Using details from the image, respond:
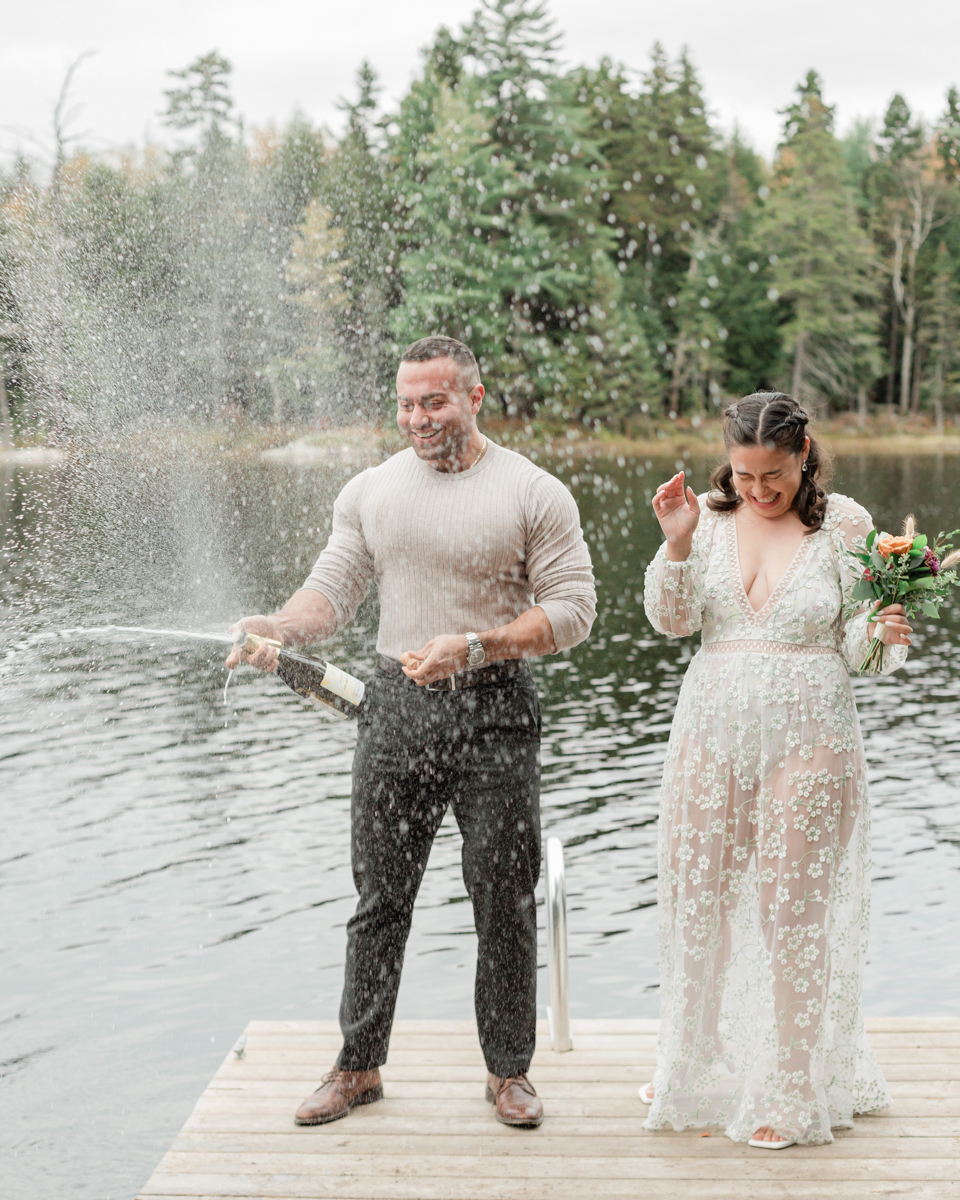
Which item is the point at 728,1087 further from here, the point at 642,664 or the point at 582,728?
the point at 642,664

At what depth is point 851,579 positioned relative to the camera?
136 inches

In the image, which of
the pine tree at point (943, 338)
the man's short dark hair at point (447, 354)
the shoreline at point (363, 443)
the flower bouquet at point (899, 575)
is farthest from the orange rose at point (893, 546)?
the pine tree at point (943, 338)

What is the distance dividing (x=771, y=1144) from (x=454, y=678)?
1.44 metres

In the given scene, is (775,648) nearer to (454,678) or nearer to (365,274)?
(454,678)

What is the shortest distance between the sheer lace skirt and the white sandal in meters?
0.03

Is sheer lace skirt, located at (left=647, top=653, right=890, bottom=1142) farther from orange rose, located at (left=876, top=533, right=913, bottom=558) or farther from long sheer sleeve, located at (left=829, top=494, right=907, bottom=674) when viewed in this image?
orange rose, located at (left=876, top=533, right=913, bottom=558)

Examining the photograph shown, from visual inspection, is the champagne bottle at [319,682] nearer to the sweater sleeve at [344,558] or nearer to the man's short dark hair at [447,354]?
the sweater sleeve at [344,558]

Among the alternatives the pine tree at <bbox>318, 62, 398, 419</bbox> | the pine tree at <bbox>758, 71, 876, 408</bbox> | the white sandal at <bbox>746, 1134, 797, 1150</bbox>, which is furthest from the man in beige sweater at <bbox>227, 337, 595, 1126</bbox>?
the pine tree at <bbox>758, 71, 876, 408</bbox>

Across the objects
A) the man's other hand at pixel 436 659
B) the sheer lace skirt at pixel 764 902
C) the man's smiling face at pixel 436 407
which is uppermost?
the man's smiling face at pixel 436 407

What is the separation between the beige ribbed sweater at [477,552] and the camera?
3.52 meters

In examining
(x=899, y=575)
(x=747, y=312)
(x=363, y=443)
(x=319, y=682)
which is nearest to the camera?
(x=899, y=575)

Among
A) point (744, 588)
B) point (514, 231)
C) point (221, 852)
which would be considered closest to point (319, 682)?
point (744, 588)

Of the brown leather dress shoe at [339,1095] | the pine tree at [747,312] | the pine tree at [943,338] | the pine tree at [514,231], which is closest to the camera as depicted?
the brown leather dress shoe at [339,1095]

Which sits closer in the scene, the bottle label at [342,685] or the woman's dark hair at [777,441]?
the woman's dark hair at [777,441]
